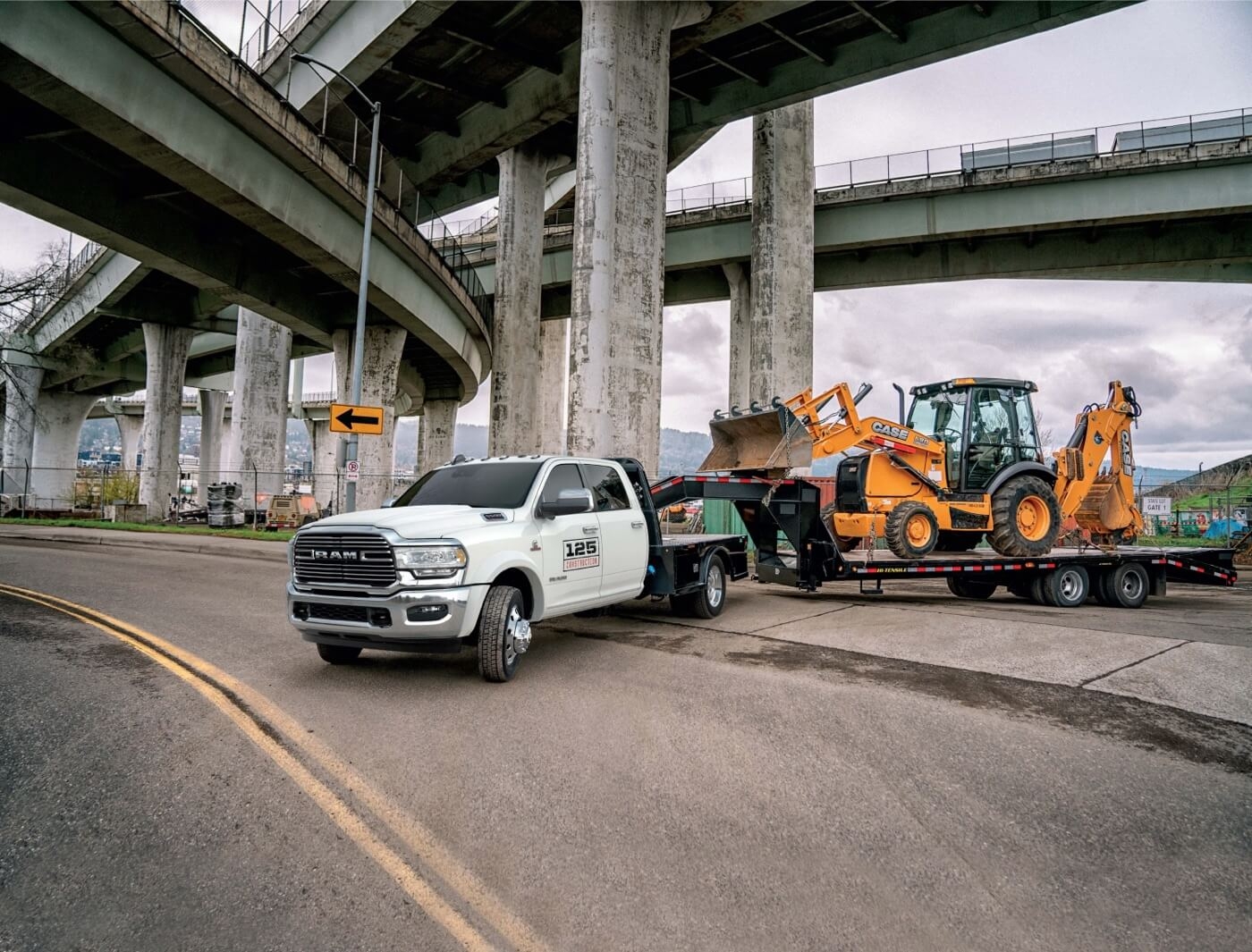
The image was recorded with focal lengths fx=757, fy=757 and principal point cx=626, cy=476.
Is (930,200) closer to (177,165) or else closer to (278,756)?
(177,165)

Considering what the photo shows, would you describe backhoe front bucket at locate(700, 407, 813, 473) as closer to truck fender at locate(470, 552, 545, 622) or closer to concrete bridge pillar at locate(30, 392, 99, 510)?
truck fender at locate(470, 552, 545, 622)

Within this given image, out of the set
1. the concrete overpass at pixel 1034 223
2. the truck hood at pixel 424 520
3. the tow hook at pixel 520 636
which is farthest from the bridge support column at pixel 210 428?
the tow hook at pixel 520 636

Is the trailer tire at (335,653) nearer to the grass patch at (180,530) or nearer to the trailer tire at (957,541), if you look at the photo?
the trailer tire at (957,541)

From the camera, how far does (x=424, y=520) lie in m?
6.60

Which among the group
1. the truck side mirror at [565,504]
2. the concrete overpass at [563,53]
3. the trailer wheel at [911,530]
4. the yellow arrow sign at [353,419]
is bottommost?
the trailer wheel at [911,530]

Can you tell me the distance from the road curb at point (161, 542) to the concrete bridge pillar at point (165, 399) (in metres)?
10.7

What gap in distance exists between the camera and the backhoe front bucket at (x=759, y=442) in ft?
40.1

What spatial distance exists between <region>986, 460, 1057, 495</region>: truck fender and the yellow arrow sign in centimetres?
1297

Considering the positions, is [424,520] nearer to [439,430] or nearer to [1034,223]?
[1034,223]

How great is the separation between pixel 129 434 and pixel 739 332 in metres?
96.9

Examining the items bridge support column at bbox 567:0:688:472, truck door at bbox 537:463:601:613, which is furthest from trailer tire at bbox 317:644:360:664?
bridge support column at bbox 567:0:688:472

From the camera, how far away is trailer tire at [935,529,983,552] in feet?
44.6

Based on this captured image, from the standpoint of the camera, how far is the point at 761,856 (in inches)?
140

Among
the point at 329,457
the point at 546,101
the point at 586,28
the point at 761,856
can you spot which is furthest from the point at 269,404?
the point at 329,457
